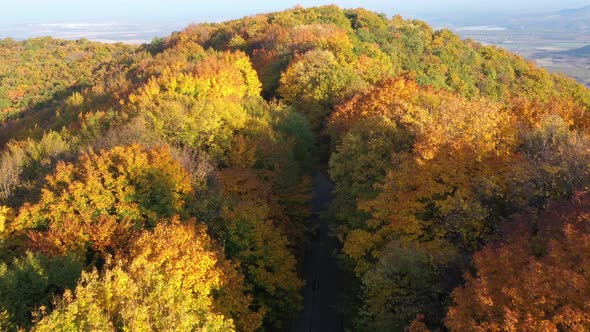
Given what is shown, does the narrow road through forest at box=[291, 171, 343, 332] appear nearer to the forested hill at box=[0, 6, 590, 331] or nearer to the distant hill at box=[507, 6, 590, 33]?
the forested hill at box=[0, 6, 590, 331]

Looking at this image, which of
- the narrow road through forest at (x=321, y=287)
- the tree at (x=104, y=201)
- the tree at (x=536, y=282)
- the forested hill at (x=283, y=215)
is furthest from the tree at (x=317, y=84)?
the tree at (x=536, y=282)

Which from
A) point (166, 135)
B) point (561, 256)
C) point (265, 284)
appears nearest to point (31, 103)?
point (166, 135)

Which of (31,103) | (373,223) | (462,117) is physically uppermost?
(462,117)

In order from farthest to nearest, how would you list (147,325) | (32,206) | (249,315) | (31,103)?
(31,103)
(32,206)
(249,315)
(147,325)

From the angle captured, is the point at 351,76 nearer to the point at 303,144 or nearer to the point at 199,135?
the point at 303,144

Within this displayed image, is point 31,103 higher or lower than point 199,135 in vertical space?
lower

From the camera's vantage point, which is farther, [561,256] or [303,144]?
[303,144]

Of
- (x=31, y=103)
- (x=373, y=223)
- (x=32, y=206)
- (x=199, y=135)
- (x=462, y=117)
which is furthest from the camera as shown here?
(x=31, y=103)

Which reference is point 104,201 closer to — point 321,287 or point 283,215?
point 283,215

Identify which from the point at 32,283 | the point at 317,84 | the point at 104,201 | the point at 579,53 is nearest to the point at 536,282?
the point at 32,283
